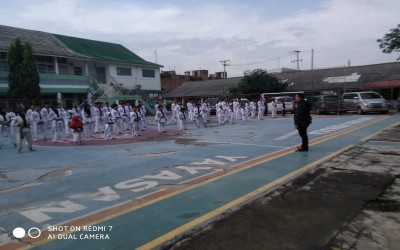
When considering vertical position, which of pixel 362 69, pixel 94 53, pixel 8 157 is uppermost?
pixel 94 53

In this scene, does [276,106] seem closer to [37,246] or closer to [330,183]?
[330,183]

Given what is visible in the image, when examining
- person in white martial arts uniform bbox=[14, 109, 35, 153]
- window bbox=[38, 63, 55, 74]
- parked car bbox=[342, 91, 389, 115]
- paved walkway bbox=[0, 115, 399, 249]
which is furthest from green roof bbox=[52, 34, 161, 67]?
paved walkway bbox=[0, 115, 399, 249]

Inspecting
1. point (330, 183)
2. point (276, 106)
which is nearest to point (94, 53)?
point (276, 106)

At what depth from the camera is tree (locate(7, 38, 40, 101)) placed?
24875mm

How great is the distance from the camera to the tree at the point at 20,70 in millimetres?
24875

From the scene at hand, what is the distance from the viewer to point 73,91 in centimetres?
3067

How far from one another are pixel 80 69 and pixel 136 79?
615 centimetres

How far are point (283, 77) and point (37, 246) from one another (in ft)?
132

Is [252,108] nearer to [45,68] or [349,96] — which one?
[349,96]

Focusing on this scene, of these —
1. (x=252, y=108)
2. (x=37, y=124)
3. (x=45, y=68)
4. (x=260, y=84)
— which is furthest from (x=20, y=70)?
(x=260, y=84)

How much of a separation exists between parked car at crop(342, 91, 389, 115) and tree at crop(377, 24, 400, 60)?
23.8 ft

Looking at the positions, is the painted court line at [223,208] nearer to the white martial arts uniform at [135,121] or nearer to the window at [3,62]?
the white martial arts uniform at [135,121]

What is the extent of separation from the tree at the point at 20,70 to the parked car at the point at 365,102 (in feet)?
77.2

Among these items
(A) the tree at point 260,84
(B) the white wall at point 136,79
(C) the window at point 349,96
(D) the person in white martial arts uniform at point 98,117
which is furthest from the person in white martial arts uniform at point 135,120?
(A) the tree at point 260,84
